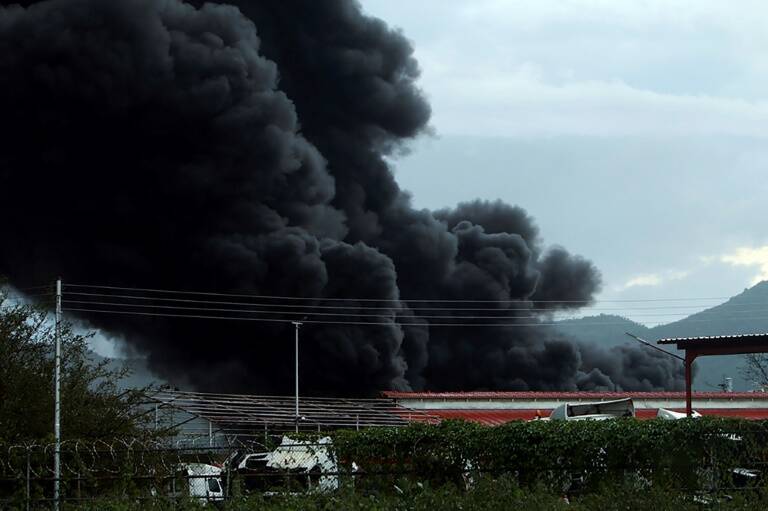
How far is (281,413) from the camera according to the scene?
42188 millimetres

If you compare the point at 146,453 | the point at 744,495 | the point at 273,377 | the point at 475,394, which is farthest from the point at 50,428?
the point at 273,377

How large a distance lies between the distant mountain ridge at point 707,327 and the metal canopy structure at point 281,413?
110 m

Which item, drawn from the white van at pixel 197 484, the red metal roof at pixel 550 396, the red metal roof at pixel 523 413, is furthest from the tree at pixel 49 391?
the red metal roof at pixel 550 396

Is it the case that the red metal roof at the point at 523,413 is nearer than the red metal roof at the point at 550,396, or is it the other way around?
the red metal roof at the point at 523,413

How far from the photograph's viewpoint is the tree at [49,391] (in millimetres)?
21531

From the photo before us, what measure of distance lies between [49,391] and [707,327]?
15585cm

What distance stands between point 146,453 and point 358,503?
6890mm

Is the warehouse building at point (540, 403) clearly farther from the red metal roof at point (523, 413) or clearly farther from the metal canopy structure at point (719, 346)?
the metal canopy structure at point (719, 346)

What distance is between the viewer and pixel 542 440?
615 inches

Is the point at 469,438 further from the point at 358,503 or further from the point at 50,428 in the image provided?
the point at 50,428

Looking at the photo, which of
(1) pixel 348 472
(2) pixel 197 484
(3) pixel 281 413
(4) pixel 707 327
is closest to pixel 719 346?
(2) pixel 197 484

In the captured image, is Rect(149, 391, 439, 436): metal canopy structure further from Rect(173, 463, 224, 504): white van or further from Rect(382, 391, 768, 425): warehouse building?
Rect(173, 463, 224, 504): white van

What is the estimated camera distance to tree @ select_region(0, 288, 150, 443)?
70.6ft

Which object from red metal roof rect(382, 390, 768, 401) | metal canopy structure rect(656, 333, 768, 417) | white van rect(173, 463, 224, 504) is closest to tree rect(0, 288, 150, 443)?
white van rect(173, 463, 224, 504)
